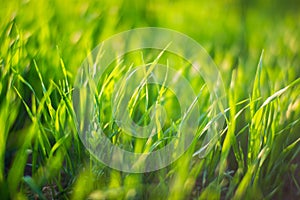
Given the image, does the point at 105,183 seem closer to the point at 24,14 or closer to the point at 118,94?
the point at 118,94

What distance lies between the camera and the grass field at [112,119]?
105 cm

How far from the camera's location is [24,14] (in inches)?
64.1

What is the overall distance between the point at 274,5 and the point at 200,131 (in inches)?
59.2

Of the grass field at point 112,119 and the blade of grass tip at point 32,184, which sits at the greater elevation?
the grass field at point 112,119

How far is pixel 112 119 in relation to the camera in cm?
109

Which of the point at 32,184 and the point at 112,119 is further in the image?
the point at 112,119

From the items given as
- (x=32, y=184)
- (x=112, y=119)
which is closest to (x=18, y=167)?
(x=32, y=184)

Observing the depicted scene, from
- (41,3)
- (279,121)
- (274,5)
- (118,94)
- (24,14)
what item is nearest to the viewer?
(118,94)

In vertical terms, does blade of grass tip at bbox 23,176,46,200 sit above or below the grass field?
below

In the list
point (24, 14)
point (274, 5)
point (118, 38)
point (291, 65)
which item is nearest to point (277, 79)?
point (291, 65)

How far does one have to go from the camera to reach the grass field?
1054mm

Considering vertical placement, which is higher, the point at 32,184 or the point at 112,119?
the point at 112,119

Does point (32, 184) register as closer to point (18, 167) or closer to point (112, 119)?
point (18, 167)

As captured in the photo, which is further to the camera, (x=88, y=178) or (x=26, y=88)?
(x=26, y=88)
